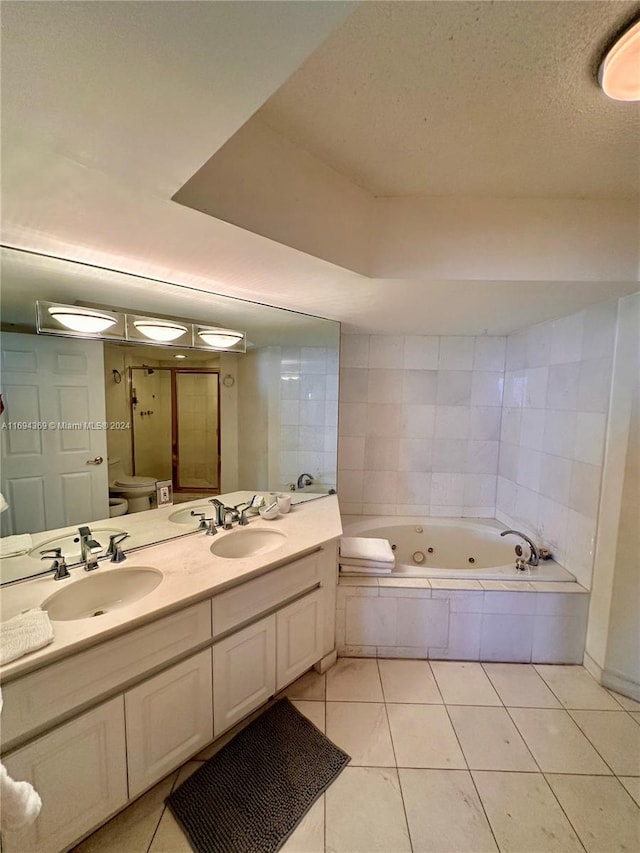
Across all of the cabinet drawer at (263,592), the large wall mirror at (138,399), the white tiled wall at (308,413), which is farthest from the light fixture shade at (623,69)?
the cabinet drawer at (263,592)

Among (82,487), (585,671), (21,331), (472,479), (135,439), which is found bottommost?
(585,671)

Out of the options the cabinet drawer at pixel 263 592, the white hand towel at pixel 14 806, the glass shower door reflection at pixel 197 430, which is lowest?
the cabinet drawer at pixel 263 592

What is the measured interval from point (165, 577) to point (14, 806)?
0.67 metres

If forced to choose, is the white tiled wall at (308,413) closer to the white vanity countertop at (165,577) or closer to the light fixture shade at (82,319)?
the white vanity countertop at (165,577)

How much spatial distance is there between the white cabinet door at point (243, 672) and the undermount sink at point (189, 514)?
2.14 feet

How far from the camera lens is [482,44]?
77 centimetres

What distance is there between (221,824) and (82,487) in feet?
4.50

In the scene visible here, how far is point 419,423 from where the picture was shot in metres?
2.74

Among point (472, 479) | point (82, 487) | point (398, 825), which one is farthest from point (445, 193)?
point (398, 825)

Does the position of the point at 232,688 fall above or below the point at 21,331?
below

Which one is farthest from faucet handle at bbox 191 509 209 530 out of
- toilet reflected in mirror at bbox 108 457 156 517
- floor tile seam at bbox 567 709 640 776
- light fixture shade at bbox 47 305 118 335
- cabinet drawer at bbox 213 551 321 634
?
floor tile seam at bbox 567 709 640 776

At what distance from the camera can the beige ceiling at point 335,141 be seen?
0.54m

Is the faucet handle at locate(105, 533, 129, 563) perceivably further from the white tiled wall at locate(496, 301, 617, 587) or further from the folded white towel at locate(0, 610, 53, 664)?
the white tiled wall at locate(496, 301, 617, 587)

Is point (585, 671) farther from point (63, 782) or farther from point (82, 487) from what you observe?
point (82, 487)
